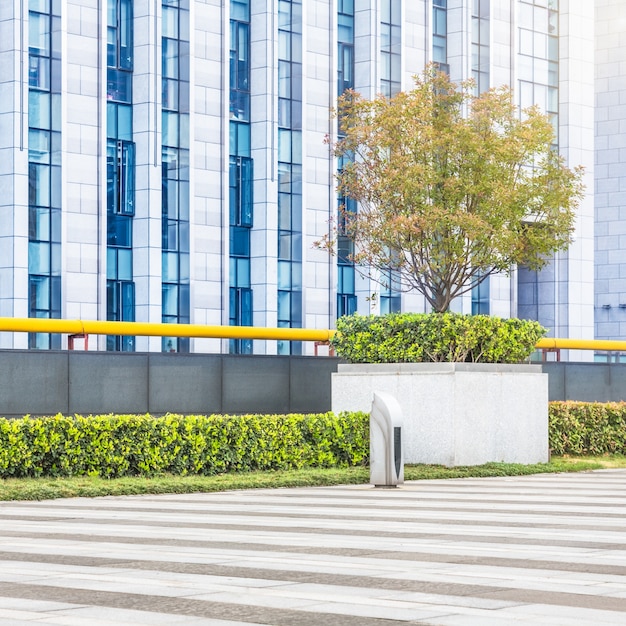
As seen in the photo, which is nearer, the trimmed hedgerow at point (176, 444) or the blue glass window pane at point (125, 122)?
the trimmed hedgerow at point (176, 444)

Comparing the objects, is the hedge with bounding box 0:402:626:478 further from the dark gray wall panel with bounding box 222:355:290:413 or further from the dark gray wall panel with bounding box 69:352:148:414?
the dark gray wall panel with bounding box 222:355:290:413

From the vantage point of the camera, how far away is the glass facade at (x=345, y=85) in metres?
48.1

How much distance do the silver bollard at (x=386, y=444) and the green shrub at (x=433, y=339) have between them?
3.58 metres

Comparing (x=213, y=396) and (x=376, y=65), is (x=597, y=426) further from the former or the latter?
(x=376, y=65)

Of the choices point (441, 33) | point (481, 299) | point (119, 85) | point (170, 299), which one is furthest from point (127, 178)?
point (481, 299)

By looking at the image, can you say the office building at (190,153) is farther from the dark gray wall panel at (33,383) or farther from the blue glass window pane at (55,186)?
the dark gray wall panel at (33,383)

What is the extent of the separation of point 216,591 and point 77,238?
32553 millimetres

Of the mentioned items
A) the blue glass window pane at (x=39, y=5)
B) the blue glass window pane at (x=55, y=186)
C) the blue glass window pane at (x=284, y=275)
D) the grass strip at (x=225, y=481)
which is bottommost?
the grass strip at (x=225, y=481)

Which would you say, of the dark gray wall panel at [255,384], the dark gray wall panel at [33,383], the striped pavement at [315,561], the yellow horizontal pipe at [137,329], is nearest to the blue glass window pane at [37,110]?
the yellow horizontal pipe at [137,329]

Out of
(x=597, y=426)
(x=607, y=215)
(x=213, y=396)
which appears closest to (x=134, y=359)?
(x=213, y=396)

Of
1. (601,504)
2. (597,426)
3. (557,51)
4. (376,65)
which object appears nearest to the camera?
→ (601,504)

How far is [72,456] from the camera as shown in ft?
61.8

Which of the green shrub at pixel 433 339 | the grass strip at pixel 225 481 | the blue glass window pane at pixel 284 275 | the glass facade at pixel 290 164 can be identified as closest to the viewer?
the grass strip at pixel 225 481

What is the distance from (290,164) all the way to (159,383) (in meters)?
25.1
